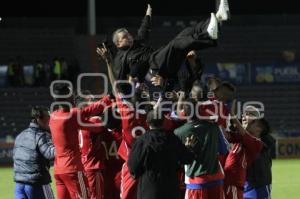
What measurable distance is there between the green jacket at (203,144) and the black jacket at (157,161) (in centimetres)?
47

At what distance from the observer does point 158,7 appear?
110 feet

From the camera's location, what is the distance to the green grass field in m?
15.5

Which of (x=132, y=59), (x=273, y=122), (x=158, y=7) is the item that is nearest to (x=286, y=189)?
(x=132, y=59)

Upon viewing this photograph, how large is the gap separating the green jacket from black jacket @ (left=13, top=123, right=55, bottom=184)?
2033 mm

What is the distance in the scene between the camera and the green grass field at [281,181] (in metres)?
15.5

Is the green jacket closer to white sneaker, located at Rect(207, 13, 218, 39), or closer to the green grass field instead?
white sneaker, located at Rect(207, 13, 218, 39)

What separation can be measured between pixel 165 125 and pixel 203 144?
19.4 inches

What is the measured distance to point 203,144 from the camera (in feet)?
27.3

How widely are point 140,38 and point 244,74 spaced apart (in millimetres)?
21501

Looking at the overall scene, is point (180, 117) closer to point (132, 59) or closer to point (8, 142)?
point (132, 59)

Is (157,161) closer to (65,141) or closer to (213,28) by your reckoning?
(213,28)

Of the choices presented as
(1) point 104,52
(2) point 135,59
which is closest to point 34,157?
(2) point 135,59

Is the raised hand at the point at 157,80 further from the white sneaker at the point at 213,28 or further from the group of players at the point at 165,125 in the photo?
the white sneaker at the point at 213,28

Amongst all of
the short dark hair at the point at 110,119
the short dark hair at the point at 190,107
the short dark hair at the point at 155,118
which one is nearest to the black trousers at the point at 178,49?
the short dark hair at the point at 190,107
